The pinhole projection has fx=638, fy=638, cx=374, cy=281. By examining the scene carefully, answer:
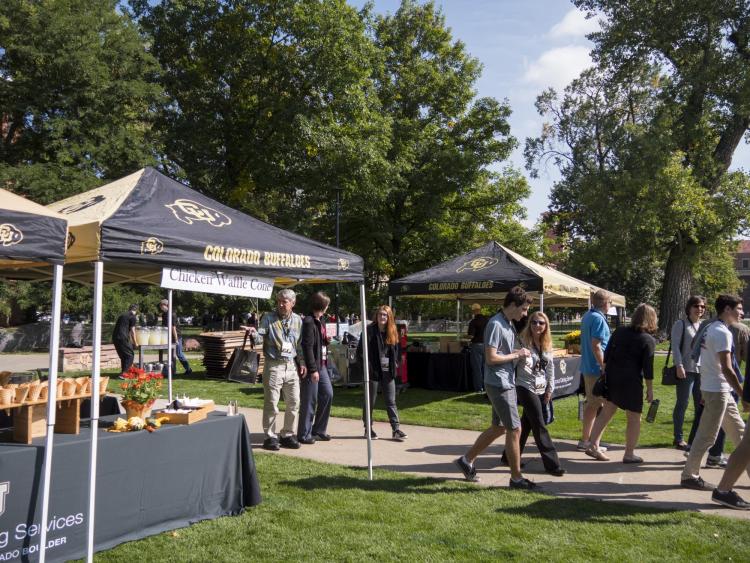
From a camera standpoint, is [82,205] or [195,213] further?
[195,213]

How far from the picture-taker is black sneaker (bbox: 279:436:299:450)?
797cm

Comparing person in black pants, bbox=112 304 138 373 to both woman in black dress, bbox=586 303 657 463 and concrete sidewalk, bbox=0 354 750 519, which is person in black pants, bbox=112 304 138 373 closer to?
concrete sidewalk, bbox=0 354 750 519

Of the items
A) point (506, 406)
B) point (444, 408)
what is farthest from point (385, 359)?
point (444, 408)

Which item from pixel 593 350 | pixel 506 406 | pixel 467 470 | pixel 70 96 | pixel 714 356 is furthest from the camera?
pixel 70 96

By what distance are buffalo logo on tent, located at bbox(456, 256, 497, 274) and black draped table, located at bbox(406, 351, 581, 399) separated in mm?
1975

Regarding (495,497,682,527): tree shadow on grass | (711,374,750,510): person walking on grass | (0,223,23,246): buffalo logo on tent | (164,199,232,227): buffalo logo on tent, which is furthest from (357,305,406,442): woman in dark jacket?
(0,223,23,246): buffalo logo on tent

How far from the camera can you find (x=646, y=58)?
96.3 feet

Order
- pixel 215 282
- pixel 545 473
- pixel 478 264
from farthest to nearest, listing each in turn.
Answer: pixel 478 264, pixel 545 473, pixel 215 282

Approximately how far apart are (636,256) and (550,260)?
154 inches

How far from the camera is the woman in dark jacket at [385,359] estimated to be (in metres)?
8.42

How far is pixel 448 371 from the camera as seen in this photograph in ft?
44.7

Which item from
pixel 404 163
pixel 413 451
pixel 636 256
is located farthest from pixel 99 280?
pixel 636 256

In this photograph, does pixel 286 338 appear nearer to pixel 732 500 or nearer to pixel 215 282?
pixel 215 282

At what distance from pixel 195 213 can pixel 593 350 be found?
4.93m
